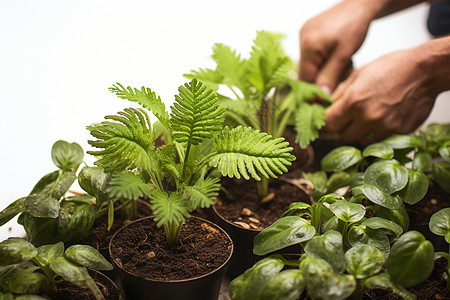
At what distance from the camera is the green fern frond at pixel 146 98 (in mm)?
796

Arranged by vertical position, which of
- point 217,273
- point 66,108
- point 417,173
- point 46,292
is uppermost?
point 66,108

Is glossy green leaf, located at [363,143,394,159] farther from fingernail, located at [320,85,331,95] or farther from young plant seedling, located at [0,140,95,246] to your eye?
young plant seedling, located at [0,140,95,246]

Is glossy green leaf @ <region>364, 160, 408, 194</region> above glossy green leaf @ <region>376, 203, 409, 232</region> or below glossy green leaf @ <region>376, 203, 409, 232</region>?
above


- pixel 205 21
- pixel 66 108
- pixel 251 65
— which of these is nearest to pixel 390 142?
pixel 251 65

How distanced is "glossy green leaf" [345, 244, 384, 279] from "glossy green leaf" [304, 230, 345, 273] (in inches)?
0.7

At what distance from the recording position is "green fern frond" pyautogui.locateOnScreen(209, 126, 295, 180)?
0.79 metres

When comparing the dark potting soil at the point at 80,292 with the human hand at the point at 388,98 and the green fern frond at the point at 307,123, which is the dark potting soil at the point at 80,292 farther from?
the human hand at the point at 388,98

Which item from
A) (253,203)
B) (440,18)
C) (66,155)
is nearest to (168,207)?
(66,155)

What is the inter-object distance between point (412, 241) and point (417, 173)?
292mm

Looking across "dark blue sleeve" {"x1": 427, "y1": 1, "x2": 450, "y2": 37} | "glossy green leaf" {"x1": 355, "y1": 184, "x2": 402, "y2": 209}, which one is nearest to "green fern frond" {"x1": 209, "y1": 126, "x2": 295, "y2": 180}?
"glossy green leaf" {"x1": 355, "y1": 184, "x2": 402, "y2": 209}

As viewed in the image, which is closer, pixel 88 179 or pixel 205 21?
pixel 88 179

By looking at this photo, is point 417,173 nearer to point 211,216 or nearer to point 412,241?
point 412,241

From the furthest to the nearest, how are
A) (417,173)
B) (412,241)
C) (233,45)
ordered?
(233,45), (417,173), (412,241)

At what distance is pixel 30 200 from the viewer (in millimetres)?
856
